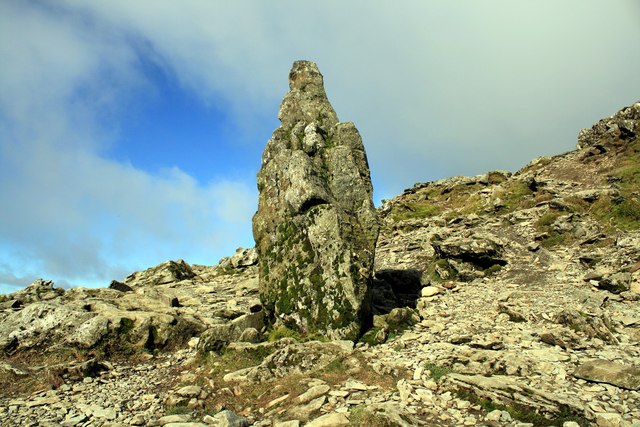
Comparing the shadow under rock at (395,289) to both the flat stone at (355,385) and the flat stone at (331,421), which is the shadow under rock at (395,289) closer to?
the flat stone at (355,385)

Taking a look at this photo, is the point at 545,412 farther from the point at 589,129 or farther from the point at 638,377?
the point at 589,129

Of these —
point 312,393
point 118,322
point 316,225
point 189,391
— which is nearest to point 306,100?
point 316,225

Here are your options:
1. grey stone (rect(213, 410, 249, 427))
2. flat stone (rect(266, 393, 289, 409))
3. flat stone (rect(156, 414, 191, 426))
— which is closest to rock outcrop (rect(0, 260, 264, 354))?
flat stone (rect(156, 414, 191, 426))

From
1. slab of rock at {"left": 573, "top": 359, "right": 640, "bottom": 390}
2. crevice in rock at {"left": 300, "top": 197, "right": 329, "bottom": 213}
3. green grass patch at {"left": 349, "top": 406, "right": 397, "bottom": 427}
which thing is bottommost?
slab of rock at {"left": 573, "top": 359, "right": 640, "bottom": 390}

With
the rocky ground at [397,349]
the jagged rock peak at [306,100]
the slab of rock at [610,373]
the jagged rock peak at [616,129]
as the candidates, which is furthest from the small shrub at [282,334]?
the jagged rock peak at [616,129]

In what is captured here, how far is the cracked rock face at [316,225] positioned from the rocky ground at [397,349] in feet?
4.51

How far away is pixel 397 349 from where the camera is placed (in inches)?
672

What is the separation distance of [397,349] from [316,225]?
7.23 meters

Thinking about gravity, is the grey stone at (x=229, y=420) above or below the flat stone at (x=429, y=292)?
below

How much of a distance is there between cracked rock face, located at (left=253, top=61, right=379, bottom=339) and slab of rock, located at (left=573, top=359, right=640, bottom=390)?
28.5 feet

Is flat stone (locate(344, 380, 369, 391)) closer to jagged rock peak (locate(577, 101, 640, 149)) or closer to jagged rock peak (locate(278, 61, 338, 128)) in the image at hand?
jagged rock peak (locate(278, 61, 338, 128))

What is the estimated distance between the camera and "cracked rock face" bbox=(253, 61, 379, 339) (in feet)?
→ 62.1

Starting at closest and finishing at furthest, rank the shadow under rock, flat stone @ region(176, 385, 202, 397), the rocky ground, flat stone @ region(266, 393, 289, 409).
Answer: the rocky ground < flat stone @ region(266, 393, 289, 409) < flat stone @ region(176, 385, 202, 397) < the shadow under rock

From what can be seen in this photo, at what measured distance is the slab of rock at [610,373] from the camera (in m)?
12.1
